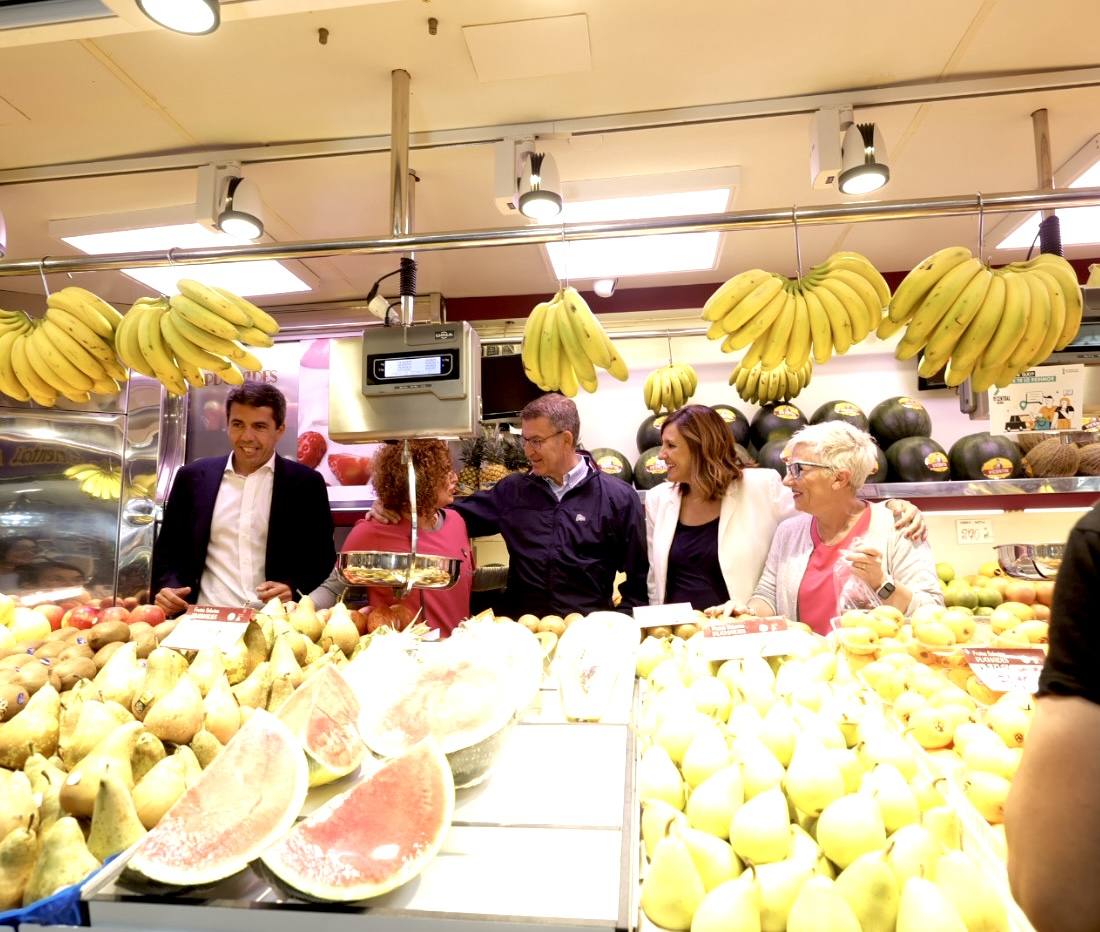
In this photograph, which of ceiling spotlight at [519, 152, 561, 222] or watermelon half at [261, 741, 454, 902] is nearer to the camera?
watermelon half at [261, 741, 454, 902]

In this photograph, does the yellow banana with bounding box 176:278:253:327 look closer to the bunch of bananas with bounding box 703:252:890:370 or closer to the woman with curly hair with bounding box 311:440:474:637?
the woman with curly hair with bounding box 311:440:474:637

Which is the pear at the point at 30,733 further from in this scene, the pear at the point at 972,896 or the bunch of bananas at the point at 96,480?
the bunch of bananas at the point at 96,480

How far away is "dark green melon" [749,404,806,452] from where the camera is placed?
13.8ft

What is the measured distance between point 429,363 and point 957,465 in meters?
3.29

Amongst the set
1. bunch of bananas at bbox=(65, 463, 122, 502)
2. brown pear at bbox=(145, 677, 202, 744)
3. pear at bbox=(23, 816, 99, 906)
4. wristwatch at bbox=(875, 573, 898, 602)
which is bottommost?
pear at bbox=(23, 816, 99, 906)

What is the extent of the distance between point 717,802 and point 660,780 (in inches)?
4.7

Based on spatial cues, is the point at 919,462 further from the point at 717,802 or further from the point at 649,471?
the point at 717,802

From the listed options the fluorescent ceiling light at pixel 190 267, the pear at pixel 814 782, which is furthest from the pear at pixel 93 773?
the fluorescent ceiling light at pixel 190 267

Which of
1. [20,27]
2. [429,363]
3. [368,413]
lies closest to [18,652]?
[368,413]

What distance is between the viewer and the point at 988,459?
3844 millimetres

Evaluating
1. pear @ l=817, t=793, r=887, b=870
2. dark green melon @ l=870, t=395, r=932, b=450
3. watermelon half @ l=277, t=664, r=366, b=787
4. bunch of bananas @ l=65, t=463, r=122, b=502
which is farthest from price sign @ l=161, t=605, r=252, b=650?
dark green melon @ l=870, t=395, r=932, b=450

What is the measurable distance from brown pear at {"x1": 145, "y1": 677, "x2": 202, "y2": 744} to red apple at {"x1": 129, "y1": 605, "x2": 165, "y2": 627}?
1.09m

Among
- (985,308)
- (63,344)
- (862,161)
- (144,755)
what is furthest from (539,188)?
(144,755)

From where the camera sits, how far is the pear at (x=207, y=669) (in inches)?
56.4
